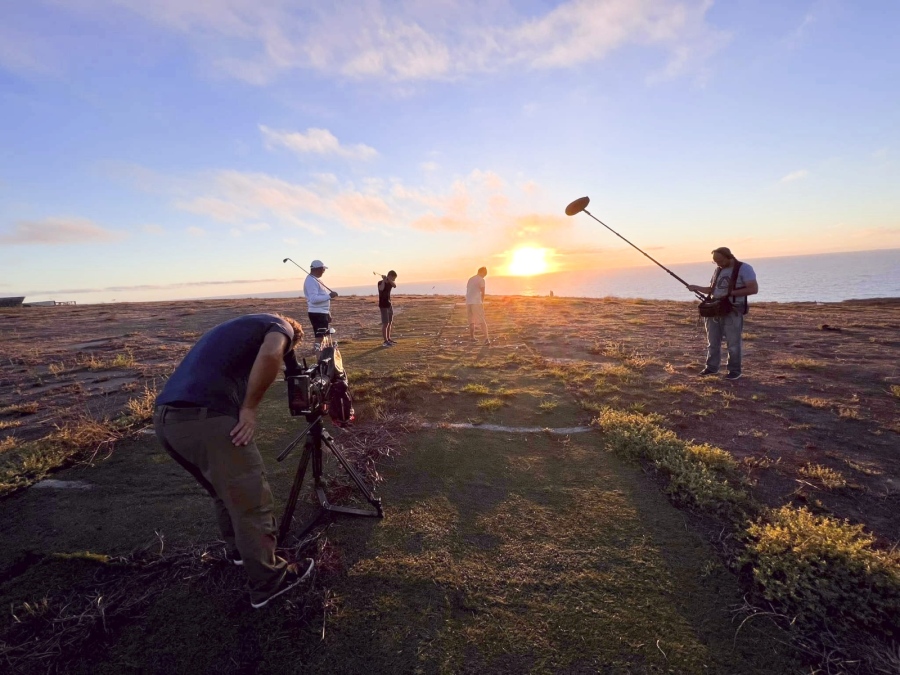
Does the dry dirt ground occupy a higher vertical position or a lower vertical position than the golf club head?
lower

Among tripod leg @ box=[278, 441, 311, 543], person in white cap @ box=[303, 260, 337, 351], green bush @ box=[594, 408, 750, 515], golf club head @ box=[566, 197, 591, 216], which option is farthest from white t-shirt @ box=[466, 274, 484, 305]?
tripod leg @ box=[278, 441, 311, 543]

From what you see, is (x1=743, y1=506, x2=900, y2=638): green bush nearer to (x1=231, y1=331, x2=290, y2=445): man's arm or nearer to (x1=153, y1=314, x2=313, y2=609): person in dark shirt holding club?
(x1=153, y1=314, x2=313, y2=609): person in dark shirt holding club

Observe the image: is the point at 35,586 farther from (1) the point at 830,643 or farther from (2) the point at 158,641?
(1) the point at 830,643

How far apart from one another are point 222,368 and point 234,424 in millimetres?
430

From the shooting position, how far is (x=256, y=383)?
111 inches

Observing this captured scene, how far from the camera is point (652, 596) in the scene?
306 centimetres

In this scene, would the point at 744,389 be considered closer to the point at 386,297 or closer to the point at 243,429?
the point at 243,429

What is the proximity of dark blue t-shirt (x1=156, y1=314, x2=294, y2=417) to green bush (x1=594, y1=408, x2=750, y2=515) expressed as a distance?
4469 mm

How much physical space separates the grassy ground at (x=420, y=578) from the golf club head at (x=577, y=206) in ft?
19.8

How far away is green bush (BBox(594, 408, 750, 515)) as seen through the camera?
13.6 feet

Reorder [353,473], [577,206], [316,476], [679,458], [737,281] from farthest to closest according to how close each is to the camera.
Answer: [577,206] → [737,281] → [679,458] → [316,476] → [353,473]

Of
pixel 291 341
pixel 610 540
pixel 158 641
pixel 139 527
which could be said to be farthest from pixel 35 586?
pixel 610 540

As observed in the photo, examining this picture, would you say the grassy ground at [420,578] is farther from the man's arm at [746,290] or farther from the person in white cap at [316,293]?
the person in white cap at [316,293]

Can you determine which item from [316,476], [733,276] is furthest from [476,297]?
[316,476]
